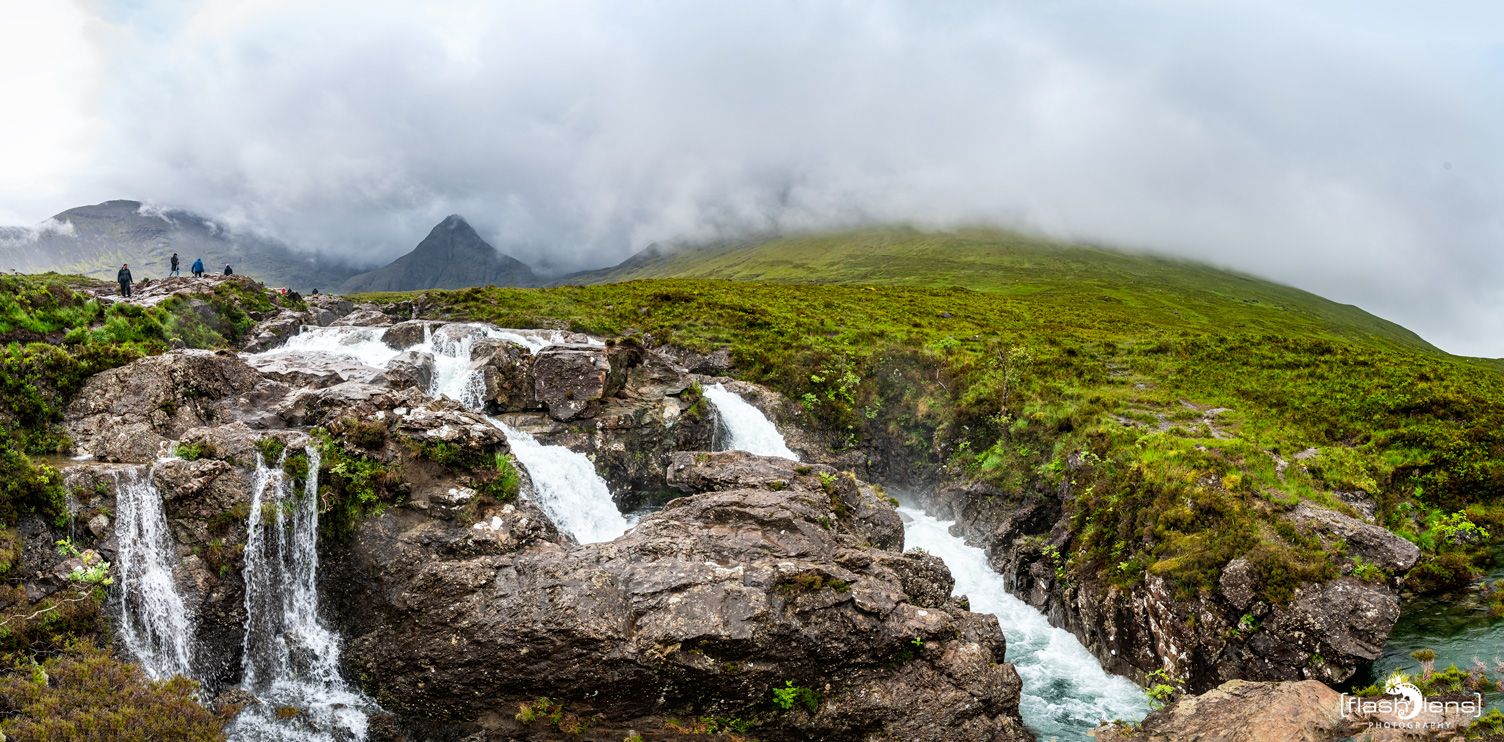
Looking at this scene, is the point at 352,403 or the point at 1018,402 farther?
the point at 1018,402

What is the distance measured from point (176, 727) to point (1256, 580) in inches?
1140

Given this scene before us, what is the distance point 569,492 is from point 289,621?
11076 mm

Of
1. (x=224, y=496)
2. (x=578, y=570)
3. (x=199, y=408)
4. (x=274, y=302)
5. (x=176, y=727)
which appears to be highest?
(x=274, y=302)

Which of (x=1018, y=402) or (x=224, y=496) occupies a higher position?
(x=1018, y=402)

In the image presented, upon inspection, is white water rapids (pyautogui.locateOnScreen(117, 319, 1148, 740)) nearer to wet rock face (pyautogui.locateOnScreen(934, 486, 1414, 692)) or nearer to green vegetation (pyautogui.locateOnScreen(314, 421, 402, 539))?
green vegetation (pyautogui.locateOnScreen(314, 421, 402, 539))

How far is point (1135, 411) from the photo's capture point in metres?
34.3

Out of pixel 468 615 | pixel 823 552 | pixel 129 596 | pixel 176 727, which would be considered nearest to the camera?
pixel 176 727

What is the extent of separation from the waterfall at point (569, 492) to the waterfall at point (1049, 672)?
16.7 m

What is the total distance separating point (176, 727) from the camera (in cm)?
1433

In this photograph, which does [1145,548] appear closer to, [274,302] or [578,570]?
[578,570]

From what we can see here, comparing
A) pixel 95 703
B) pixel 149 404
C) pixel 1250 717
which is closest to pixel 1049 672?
pixel 1250 717

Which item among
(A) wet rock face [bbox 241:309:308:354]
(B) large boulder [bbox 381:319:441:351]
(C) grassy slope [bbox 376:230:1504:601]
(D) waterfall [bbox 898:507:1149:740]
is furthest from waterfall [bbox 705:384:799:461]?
(A) wet rock face [bbox 241:309:308:354]

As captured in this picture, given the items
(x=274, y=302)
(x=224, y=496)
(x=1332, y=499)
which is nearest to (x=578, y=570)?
(x=224, y=496)

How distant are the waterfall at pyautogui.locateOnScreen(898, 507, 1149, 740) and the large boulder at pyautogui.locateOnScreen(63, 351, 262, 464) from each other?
30295mm
